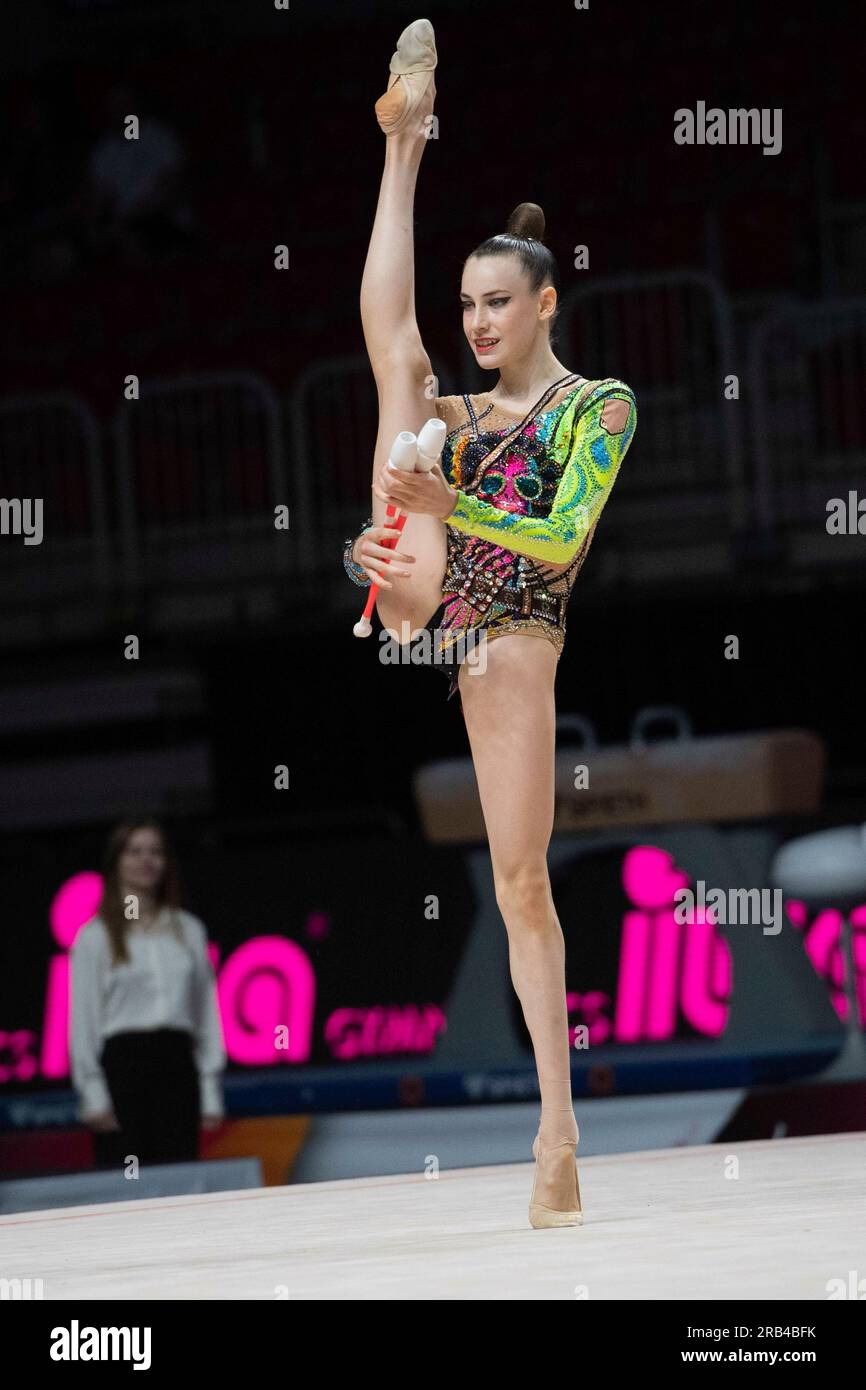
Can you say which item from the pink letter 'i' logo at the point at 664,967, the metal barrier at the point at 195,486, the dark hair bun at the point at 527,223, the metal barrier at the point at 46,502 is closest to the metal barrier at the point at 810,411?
the metal barrier at the point at 195,486

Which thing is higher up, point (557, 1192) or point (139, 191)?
point (139, 191)

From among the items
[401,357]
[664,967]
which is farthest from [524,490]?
[664,967]

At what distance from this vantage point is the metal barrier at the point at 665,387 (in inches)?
346

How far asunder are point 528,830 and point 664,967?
3.32 meters

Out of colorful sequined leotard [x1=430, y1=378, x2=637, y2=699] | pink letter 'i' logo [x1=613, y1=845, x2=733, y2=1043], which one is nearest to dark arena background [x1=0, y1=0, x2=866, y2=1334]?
pink letter 'i' logo [x1=613, y1=845, x2=733, y2=1043]

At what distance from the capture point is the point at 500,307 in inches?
135

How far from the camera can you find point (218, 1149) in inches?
265

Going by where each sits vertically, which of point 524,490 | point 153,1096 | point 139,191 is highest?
point 139,191

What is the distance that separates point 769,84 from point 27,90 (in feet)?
13.4

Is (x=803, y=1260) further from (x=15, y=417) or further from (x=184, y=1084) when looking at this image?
(x=15, y=417)

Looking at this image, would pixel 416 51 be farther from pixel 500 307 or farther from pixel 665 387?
pixel 665 387

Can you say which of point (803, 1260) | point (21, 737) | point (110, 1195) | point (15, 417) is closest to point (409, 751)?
point (21, 737)

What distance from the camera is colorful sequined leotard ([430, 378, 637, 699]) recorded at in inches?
132

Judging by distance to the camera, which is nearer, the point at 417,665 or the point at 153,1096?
the point at 153,1096
